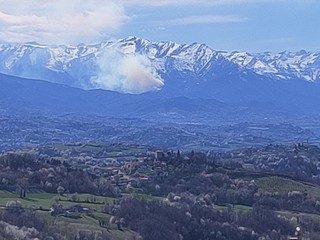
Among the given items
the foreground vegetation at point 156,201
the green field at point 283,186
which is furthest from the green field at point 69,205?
the green field at point 283,186

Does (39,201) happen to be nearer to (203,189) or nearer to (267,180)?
(203,189)

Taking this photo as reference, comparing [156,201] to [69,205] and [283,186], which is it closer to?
[69,205]

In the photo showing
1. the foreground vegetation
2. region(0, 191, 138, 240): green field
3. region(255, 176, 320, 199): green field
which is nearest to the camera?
region(0, 191, 138, 240): green field

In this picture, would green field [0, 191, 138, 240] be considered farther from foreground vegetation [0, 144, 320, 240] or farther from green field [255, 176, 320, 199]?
green field [255, 176, 320, 199]

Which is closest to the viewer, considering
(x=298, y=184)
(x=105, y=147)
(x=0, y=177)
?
(x=0, y=177)

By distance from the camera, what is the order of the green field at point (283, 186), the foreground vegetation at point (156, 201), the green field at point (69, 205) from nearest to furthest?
the green field at point (69, 205) < the foreground vegetation at point (156, 201) < the green field at point (283, 186)

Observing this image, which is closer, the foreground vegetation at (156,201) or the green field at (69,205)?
the green field at (69,205)

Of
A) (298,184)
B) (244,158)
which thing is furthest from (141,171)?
(244,158)

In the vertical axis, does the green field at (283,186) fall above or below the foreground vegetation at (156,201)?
above

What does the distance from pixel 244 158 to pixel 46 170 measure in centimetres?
6778

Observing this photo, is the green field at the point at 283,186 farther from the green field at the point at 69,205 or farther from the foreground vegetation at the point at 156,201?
the green field at the point at 69,205

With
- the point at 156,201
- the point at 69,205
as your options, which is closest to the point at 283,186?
the point at 156,201

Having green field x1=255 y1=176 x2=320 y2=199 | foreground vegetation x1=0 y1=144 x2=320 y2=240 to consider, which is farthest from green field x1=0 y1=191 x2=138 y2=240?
green field x1=255 y1=176 x2=320 y2=199

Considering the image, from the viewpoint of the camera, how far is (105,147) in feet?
582
